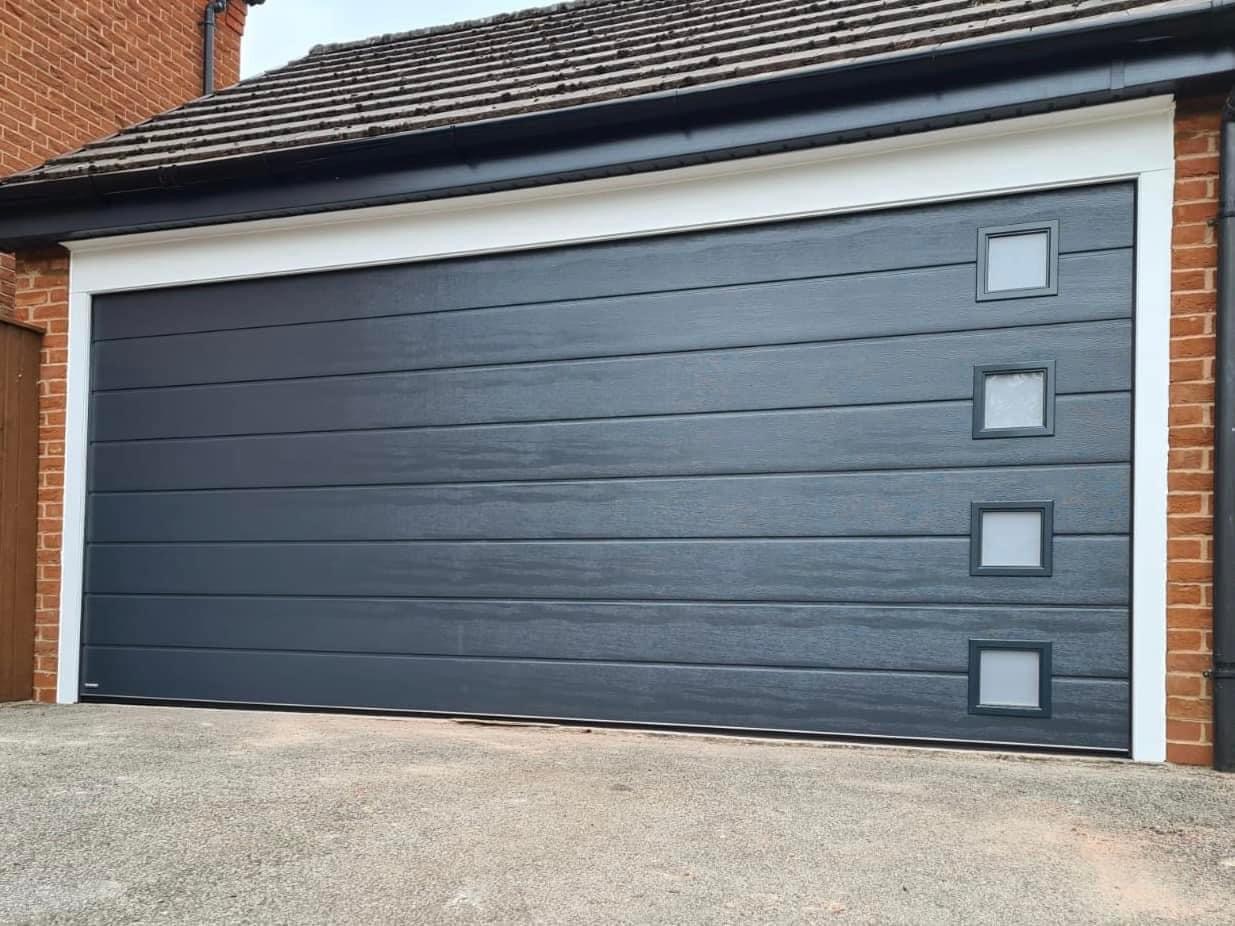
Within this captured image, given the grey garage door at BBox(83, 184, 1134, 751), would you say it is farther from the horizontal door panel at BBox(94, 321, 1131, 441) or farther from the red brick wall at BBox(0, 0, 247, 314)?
the red brick wall at BBox(0, 0, 247, 314)

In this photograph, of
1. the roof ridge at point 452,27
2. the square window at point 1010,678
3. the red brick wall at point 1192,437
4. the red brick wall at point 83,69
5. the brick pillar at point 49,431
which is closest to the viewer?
the red brick wall at point 1192,437

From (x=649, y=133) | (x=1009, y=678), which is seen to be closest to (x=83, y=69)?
(x=649, y=133)

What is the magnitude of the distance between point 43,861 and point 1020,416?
3672 millimetres

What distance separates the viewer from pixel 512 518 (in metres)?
4.82

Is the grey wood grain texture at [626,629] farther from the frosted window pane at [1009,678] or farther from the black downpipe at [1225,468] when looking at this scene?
the black downpipe at [1225,468]

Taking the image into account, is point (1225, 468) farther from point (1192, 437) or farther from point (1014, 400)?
point (1014, 400)

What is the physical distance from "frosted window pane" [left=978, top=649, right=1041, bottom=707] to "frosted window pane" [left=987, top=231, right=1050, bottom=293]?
1478 mm

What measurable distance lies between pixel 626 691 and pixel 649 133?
250 cm

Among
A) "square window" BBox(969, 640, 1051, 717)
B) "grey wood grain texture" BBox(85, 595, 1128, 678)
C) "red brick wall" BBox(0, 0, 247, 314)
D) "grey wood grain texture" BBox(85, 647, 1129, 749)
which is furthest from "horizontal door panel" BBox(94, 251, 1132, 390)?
"red brick wall" BBox(0, 0, 247, 314)

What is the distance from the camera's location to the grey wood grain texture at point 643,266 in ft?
13.4

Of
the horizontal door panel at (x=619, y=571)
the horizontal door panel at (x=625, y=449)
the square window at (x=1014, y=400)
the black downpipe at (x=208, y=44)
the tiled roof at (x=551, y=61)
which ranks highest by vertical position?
the black downpipe at (x=208, y=44)

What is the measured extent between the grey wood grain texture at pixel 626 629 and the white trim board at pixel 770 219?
0.24 metres

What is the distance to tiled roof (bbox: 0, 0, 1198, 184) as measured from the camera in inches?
165

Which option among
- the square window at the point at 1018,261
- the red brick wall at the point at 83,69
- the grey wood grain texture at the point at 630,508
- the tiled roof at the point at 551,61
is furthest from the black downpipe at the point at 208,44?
the square window at the point at 1018,261
